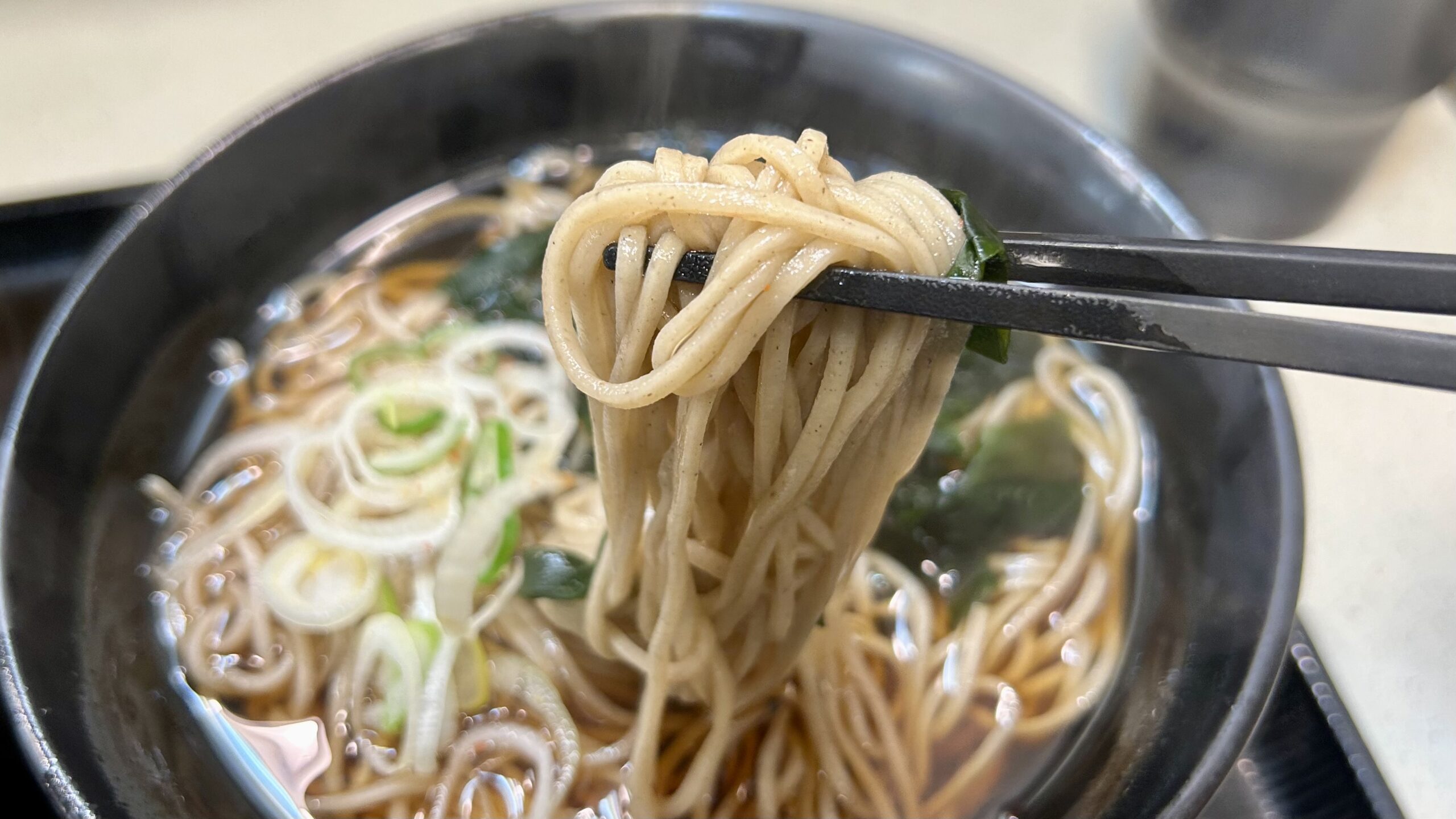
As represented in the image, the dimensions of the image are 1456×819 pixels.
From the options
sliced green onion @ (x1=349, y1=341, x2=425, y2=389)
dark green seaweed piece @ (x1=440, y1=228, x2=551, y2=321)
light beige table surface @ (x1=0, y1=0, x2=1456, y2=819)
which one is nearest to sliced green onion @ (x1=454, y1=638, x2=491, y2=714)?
sliced green onion @ (x1=349, y1=341, x2=425, y2=389)

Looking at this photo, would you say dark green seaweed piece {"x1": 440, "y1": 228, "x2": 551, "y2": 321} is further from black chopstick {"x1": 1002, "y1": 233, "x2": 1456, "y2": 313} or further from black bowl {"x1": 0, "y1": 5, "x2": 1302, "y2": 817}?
black chopstick {"x1": 1002, "y1": 233, "x2": 1456, "y2": 313}

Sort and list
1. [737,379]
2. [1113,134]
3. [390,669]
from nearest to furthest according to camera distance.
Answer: [737,379] < [390,669] < [1113,134]

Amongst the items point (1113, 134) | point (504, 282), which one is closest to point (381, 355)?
point (504, 282)

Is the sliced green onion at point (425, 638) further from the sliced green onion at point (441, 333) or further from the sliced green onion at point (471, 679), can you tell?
the sliced green onion at point (441, 333)

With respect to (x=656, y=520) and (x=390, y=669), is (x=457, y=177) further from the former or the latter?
(x=656, y=520)

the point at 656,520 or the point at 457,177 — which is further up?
the point at 457,177

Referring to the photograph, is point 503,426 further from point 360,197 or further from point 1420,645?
point 1420,645

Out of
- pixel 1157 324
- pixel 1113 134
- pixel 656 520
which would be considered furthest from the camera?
pixel 1113 134

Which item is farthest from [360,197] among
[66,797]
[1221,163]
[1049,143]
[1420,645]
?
[1420,645]
